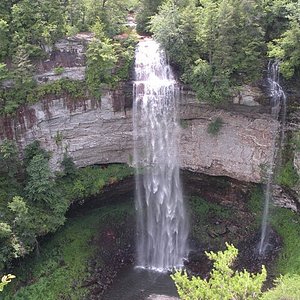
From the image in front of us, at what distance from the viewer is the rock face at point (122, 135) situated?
68.3 feet

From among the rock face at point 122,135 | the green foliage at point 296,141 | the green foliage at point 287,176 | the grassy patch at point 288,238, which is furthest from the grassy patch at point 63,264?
the green foliage at point 296,141

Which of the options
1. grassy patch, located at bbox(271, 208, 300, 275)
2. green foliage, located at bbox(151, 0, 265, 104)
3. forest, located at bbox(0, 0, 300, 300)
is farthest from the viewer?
grassy patch, located at bbox(271, 208, 300, 275)

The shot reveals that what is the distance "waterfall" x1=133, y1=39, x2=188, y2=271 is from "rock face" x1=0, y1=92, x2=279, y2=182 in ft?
2.28

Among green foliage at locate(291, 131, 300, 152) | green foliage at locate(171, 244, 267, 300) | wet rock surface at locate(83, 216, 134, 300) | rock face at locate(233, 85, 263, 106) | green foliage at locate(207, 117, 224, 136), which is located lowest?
wet rock surface at locate(83, 216, 134, 300)

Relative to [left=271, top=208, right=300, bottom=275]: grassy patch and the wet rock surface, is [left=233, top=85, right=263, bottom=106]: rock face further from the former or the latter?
the wet rock surface

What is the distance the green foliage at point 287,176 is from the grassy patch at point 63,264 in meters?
9.07

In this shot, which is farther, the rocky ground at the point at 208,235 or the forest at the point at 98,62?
the rocky ground at the point at 208,235

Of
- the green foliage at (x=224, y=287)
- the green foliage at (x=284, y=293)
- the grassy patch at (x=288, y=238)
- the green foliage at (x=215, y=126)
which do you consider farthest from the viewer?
the green foliage at (x=215, y=126)

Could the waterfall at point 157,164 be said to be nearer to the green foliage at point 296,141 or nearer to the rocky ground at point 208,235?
the rocky ground at point 208,235

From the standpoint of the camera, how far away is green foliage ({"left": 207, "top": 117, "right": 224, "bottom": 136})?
72.4ft

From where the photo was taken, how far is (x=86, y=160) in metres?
22.8

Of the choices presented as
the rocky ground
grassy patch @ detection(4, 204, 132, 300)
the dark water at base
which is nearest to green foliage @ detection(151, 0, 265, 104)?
the rocky ground

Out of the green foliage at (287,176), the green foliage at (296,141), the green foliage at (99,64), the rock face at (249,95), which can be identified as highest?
the green foliage at (99,64)

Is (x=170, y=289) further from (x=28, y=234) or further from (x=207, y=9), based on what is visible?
(x=207, y=9)
